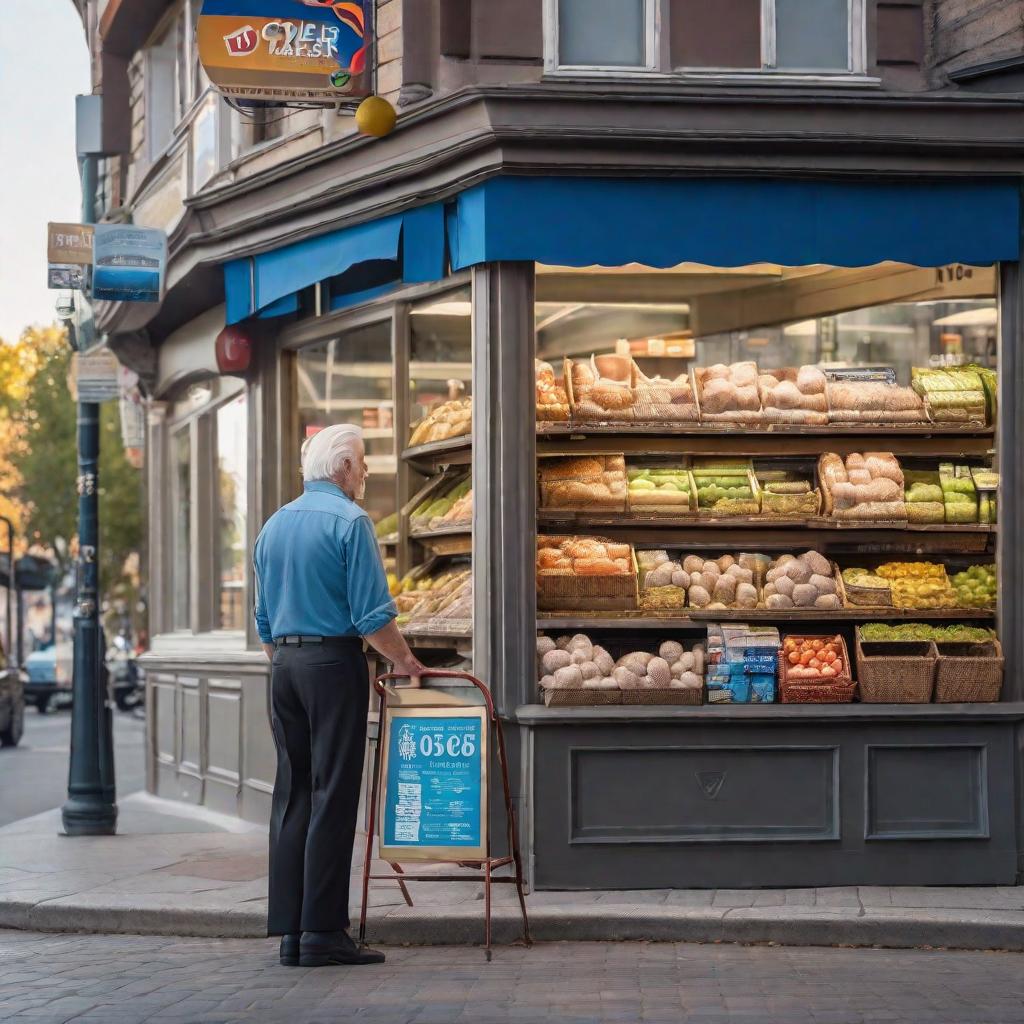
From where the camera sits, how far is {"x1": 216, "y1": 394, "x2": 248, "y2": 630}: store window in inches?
516

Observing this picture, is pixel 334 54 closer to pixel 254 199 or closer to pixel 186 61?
pixel 254 199

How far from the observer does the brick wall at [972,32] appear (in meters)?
9.23

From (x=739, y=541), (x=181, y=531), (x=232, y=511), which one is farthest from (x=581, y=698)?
(x=181, y=531)

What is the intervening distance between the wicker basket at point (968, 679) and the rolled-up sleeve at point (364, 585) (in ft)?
11.0

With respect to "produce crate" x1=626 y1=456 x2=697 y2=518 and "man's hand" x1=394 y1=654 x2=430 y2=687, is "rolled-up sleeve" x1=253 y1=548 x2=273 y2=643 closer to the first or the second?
"man's hand" x1=394 y1=654 x2=430 y2=687

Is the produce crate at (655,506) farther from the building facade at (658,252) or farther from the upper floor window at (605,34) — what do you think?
the upper floor window at (605,34)

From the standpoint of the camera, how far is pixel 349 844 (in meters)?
7.24

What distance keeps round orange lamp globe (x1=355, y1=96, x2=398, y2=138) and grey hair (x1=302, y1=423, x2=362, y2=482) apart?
8.72 feet

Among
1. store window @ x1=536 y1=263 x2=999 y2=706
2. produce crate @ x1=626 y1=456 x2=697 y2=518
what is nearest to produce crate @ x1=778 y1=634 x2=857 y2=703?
store window @ x1=536 y1=263 x2=999 y2=706

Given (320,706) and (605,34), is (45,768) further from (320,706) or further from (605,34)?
(320,706)

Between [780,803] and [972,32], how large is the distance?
4.46 metres

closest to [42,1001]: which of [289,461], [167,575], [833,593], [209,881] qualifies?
[209,881]

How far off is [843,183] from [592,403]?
185 cm

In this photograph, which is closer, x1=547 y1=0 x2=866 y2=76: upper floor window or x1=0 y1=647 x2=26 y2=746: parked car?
x1=547 y1=0 x2=866 y2=76: upper floor window
